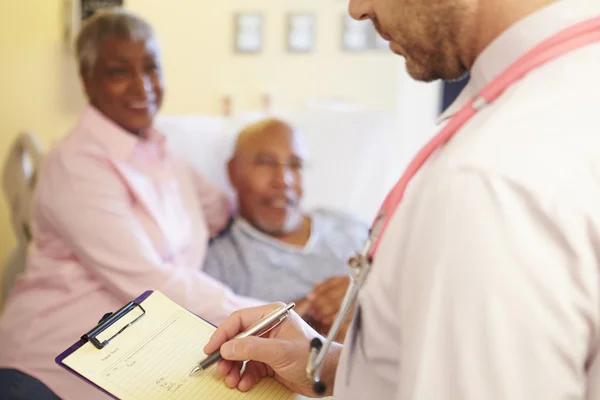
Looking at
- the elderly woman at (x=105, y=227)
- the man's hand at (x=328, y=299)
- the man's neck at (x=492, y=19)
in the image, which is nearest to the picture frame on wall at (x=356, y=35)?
the elderly woman at (x=105, y=227)

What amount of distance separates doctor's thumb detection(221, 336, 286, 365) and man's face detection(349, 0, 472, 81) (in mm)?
413

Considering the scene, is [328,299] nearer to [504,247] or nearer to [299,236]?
[299,236]

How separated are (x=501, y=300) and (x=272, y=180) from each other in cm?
138

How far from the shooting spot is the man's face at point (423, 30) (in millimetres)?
767

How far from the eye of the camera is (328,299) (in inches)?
59.2

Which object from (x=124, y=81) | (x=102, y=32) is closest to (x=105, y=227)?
(x=124, y=81)

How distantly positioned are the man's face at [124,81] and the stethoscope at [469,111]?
1134 millimetres

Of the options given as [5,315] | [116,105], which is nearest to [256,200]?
[116,105]

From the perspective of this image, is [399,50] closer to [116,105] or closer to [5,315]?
[116,105]

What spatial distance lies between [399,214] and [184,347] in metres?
0.43

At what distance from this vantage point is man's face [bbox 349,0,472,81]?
2.52 feet

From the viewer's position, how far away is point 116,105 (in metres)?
1.69

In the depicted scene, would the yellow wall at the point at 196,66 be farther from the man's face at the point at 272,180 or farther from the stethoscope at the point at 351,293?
the stethoscope at the point at 351,293

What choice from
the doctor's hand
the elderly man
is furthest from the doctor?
the elderly man
